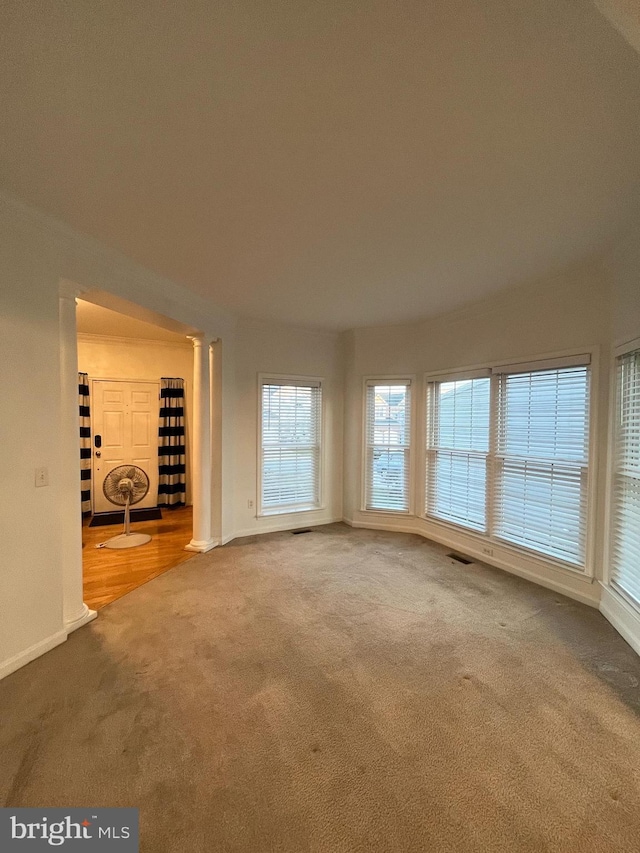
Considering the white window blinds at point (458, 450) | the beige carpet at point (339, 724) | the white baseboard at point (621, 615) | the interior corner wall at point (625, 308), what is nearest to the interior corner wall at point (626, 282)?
the interior corner wall at point (625, 308)

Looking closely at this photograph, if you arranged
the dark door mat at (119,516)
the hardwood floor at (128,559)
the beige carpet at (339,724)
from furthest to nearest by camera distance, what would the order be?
the dark door mat at (119,516) → the hardwood floor at (128,559) → the beige carpet at (339,724)

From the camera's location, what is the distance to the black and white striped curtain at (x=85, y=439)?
508 cm

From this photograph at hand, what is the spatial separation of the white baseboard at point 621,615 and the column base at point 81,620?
3500 mm

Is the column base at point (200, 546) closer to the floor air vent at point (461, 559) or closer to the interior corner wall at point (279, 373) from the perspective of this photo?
the interior corner wall at point (279, 373)

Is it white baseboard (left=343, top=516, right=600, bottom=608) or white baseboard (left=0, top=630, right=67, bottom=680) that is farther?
white baseboard (left=343, top=516, right=600, bottom=608)

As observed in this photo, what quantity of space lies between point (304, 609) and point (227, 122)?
9.24 feet

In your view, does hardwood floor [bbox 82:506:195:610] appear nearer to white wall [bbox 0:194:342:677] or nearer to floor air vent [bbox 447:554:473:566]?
white wall [bbox 0:194:342:677]

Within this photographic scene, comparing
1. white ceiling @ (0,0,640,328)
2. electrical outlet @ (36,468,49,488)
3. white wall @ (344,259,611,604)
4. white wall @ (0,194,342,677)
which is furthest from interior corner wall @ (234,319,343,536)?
electrical outlet @ (36,468,49,488)

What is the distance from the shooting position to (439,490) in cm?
417

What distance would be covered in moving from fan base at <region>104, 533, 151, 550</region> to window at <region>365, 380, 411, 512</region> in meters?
2.72

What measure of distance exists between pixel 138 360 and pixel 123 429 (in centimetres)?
108

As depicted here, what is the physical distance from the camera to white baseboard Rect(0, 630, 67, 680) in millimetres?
1927

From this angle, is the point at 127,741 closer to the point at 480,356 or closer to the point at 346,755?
the point at 346,755

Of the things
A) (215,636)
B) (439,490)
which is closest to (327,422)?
(439,490)
